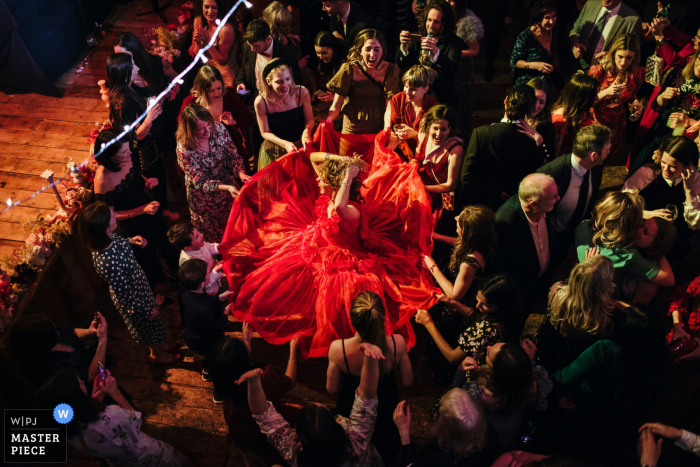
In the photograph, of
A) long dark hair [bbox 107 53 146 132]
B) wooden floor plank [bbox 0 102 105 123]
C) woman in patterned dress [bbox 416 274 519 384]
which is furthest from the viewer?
wooden floor plank [bbox 0 102 105 123]

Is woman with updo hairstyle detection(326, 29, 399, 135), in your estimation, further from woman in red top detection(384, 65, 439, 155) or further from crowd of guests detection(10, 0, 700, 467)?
woman in red top detection(384, 65, 439, 155)

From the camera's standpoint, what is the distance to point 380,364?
8.29 feet

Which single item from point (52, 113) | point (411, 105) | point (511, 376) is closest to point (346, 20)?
point (411, 105)

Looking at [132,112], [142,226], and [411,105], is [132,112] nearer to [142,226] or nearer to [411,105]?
[142,226]

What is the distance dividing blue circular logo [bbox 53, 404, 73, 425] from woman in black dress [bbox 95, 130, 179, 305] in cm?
172

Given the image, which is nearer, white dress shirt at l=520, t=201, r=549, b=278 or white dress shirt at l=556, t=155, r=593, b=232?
white dress shirt at l=520, t=201, r=549, b=278

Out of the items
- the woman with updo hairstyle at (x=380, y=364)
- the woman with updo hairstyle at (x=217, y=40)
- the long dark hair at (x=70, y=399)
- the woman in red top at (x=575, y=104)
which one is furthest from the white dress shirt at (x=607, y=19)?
the long dark hair at (x=70, y=399)

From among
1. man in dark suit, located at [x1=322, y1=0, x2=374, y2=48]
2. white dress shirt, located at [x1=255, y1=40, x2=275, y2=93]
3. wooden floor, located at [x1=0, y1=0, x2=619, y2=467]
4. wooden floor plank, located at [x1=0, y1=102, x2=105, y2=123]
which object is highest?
man in dark suit, located at [x1=322, y1=0, x2=374, y2=48]

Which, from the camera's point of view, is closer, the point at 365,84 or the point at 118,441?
the point at 118,441

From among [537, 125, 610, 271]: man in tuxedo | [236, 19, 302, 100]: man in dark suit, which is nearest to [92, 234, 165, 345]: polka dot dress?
[236, 19, 302, 100]: man in dark suit

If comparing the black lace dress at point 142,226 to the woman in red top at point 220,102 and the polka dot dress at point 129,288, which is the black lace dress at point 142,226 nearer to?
the polka dot dress at point 129,288

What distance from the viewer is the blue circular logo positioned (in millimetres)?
2221

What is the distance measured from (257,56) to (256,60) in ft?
0.13

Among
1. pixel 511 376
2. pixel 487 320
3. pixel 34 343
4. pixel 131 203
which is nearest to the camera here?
pixel 511 376
